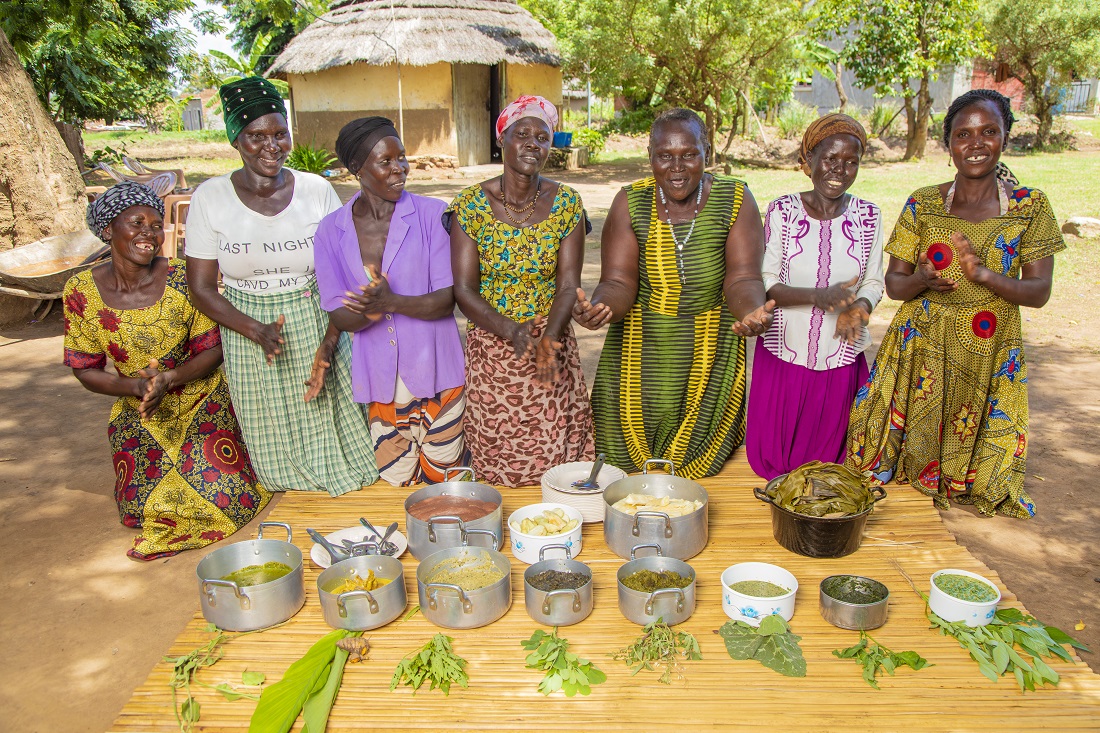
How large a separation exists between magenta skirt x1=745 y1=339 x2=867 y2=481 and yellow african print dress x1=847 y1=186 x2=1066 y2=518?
0.10 m

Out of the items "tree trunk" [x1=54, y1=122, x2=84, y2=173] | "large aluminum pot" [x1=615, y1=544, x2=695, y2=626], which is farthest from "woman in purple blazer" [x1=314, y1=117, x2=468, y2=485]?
"tree trunk" [x1=54, y1=122, x2=84, y2=173]

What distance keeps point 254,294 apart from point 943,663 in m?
2.93

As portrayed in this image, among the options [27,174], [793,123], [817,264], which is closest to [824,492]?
[817,264]

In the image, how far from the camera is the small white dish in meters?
2.79

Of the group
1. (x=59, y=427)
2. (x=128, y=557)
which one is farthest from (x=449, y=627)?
(x=59, y=427)

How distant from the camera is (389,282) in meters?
3.35

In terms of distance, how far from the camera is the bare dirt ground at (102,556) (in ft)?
9.64

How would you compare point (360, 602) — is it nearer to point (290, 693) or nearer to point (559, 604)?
point (290, 693)

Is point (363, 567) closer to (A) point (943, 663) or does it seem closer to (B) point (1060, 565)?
(A) point (943, 663)

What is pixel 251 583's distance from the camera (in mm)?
2543

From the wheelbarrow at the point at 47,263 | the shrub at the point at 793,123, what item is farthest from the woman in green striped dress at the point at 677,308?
the shrub at the point at 793,123

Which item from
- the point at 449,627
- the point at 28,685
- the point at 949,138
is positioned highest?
the point at 949,138

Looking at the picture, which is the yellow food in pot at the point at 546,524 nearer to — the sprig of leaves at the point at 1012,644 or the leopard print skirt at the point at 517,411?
the leopard print skirt at the point at 517,411

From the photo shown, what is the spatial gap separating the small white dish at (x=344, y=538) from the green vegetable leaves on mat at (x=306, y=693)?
533mm
